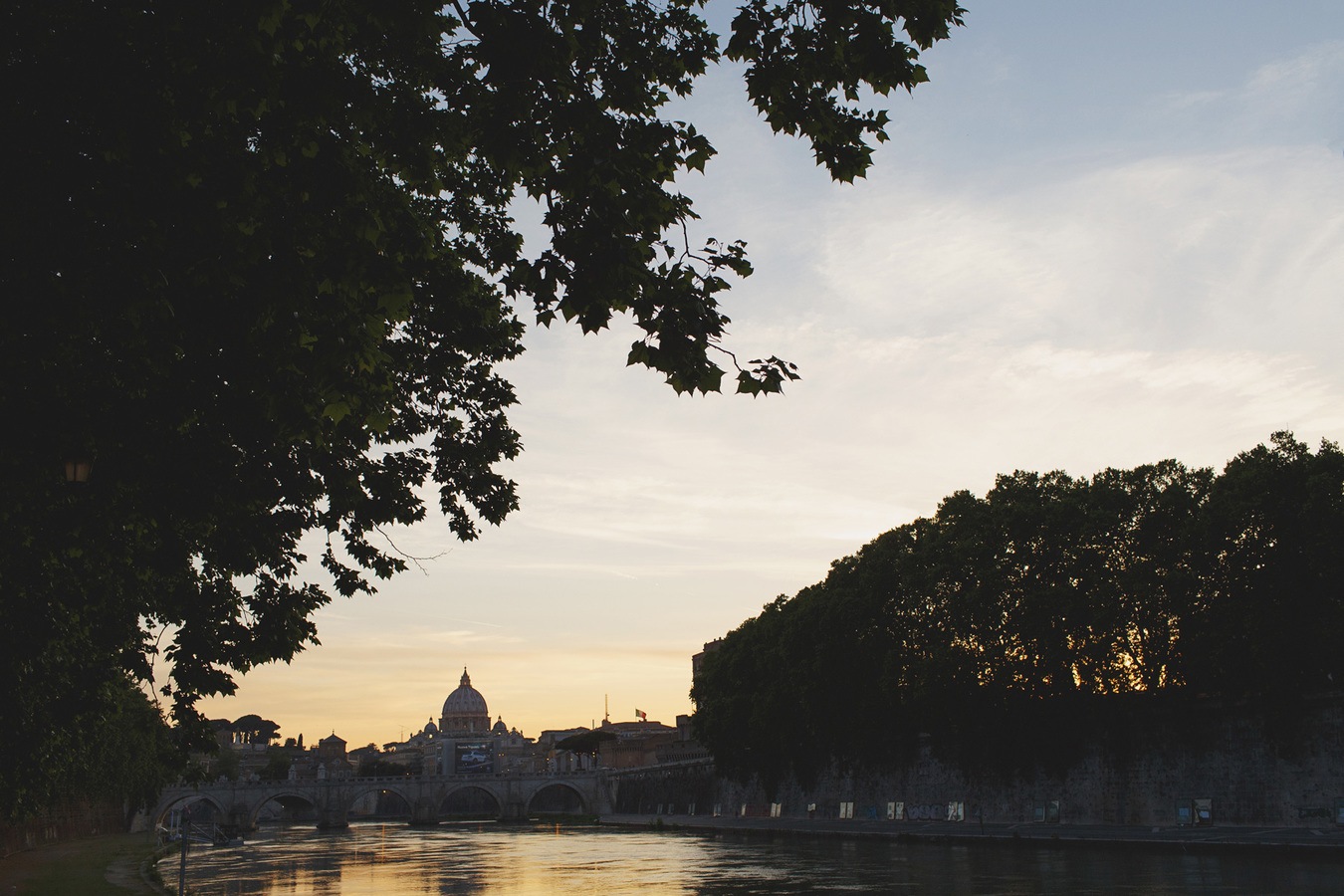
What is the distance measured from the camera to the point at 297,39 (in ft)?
24.4

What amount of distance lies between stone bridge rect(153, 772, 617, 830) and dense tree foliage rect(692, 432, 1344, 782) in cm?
6375

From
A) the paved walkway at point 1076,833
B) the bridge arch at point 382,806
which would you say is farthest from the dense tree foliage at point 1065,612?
the bridge arch at point 382,806

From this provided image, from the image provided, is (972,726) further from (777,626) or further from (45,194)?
(45,194)

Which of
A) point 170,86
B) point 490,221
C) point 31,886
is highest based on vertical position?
point 490,221

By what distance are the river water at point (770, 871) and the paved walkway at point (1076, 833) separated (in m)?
0.86

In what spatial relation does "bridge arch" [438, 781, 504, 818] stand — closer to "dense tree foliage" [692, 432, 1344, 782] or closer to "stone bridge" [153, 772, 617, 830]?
"stone bridge" [153, 772, 617, 830]

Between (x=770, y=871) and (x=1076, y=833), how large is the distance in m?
12.6

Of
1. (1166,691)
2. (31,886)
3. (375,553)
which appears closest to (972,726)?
(1166,691)

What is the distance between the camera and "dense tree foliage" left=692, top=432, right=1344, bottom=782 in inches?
1447

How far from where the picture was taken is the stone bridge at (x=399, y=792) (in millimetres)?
111250

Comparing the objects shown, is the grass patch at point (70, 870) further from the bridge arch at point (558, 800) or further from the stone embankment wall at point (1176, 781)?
the bridge arch at point (558, 800)

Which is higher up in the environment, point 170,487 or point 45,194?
point 45,194

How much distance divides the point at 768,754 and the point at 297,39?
213ft

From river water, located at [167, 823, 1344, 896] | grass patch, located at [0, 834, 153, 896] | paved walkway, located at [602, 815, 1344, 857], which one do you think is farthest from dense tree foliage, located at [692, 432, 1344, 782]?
grass patch, located at [0, 834, 153, 896]
